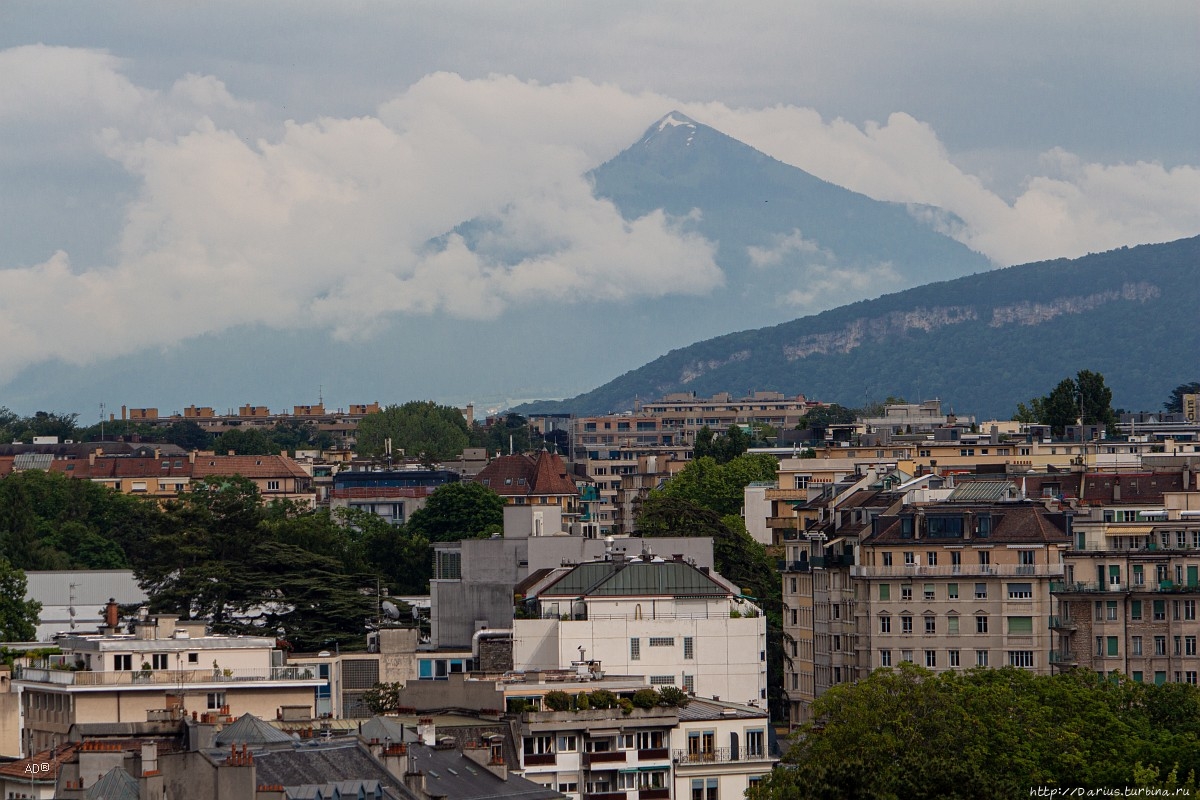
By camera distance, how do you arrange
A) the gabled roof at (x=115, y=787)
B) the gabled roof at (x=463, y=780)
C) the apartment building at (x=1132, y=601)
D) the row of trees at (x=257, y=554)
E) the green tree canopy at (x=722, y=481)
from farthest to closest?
the green tree canopy at (x=722, y=481), the row of trees at (x=257, y=554), the apartment building at (x=1132, y=601), the gabled roof at (x=463, y=780), the gabled roof at (x=115, y=787)

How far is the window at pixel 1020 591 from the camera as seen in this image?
332 feet

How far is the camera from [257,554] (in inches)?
4756

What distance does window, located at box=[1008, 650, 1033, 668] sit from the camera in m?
101

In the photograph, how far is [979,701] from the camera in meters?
75.7

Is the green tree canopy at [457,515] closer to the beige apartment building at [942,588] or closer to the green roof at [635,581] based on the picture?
the beige apartment building at [942,588]

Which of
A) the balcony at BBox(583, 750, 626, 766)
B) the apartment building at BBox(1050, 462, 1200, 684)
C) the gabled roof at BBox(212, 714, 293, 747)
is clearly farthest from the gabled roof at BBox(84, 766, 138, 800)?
the apartment building at BBox(1050, 462, 1200, 684)

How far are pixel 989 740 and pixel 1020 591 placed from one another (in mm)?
30484

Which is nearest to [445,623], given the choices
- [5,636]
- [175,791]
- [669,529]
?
[5,636]

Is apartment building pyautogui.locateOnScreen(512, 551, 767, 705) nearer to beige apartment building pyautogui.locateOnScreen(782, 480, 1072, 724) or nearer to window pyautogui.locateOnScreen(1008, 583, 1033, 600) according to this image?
beige apartment building pyautogui.locateOnScreen(782, 480, 1072, 724)

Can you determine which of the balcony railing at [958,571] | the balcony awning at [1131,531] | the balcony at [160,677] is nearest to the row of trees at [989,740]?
the balcony at [160,677]

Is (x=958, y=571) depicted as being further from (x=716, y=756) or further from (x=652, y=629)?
(x=716, y=756)

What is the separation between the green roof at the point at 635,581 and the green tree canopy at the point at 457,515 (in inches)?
3363

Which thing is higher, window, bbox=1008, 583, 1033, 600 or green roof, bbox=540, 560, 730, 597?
green roof, bbox=540, 560, 730, 597

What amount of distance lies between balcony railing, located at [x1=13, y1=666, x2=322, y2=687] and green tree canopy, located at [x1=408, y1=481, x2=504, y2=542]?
100130 millimetres
